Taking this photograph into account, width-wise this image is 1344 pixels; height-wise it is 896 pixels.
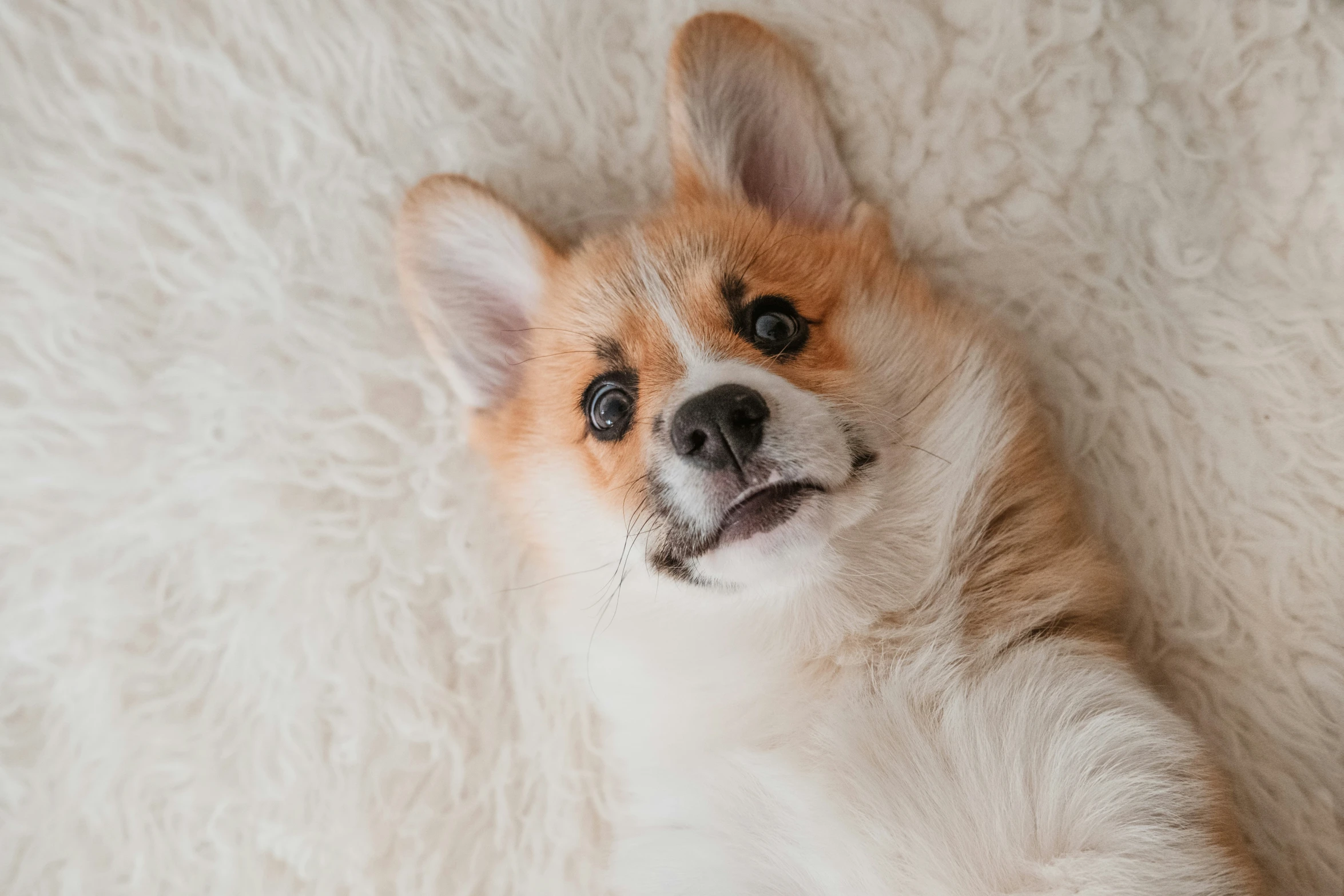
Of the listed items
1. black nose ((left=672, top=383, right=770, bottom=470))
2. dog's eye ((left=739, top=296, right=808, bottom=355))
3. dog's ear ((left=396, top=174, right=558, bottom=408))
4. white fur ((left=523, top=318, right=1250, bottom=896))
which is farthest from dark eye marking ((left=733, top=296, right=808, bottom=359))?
dog's ear ((left=396, top=174, right=558, bottom=408))

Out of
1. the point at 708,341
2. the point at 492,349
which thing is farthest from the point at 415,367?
the point at 708,341

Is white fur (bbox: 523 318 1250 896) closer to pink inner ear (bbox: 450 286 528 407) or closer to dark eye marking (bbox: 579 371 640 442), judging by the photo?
dark eye marking (bbox: 579 371 640 442)

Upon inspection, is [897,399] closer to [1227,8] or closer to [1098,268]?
[1098,268]

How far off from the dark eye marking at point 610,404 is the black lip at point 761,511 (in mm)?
391

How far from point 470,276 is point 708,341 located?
0.78m

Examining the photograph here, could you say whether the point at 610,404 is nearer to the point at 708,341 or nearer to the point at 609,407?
the point at 609,407

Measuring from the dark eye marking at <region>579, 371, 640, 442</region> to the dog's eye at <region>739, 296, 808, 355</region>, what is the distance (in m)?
0.28

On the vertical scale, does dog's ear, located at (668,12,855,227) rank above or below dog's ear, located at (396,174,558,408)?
above

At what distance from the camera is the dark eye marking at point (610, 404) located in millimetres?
2062

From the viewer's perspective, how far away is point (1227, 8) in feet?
7.61

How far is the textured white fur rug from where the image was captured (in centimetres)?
227


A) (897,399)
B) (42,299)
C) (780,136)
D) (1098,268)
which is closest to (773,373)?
(897,399)

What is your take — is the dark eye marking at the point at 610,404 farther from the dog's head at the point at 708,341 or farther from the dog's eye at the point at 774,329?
the dog's eye at the point at 774,329

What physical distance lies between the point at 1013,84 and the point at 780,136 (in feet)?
2.01
